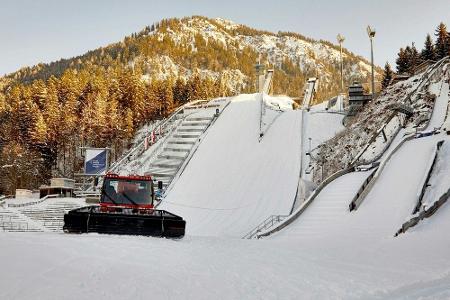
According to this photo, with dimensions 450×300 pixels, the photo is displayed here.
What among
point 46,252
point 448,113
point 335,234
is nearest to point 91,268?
point 46,252

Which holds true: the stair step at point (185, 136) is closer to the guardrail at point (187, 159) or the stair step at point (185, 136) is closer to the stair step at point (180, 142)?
the guardrail at point (187, 159)

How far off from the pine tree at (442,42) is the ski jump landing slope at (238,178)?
26120 mm

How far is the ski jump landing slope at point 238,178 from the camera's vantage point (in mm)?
26438

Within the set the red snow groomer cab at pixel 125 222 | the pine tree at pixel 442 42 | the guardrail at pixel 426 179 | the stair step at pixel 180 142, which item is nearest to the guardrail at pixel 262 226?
the guardrail at pixel 426 179

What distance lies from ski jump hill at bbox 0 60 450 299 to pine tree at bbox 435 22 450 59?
29.1m

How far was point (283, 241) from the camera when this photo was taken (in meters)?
16.9

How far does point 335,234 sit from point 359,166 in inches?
343

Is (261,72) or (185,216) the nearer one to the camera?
(185,216)

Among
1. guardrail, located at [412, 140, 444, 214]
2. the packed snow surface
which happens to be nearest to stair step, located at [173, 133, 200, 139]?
the packed snow surface

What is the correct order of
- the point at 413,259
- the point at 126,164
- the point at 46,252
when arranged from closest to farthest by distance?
1. the point at 46,252
2. the point at 413,259
3. the point at 126,164

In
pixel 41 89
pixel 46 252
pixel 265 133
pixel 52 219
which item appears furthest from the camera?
pixel 41 89

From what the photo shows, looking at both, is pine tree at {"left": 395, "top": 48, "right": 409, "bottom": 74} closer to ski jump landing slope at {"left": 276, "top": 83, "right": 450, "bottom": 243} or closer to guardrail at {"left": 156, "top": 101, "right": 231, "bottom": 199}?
guardrail at {"left": 156, "top": 101, "right": 231, "bottom": 199}

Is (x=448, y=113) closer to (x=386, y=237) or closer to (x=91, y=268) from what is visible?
(x=386, y=237)

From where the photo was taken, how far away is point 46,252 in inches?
339
